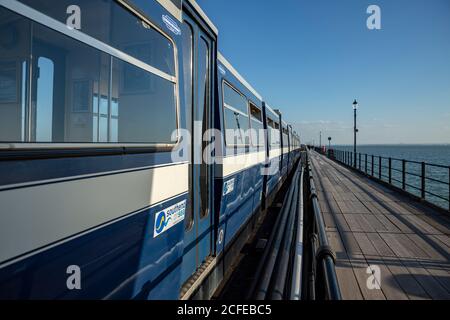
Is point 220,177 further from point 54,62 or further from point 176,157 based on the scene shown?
point 54,62

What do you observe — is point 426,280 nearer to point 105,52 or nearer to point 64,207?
point 64,207

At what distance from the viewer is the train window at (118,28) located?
1.63m

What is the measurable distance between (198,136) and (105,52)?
6.59ft

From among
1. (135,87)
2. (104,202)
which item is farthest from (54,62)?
(104,202)

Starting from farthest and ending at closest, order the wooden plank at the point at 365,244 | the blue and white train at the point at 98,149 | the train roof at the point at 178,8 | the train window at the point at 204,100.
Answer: the wooden plank at the point at 365,244 → the train window at the point at 204,100 → the train roof at the point at 178,8 → the blue and white train at the point at 98,149

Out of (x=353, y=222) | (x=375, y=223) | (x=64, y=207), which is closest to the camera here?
(x=64, y=207)

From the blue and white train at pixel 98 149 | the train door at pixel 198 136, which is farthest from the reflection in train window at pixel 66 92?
the train door at pixel 198 136

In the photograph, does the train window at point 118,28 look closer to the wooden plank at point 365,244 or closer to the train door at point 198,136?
the train door at point 198,136

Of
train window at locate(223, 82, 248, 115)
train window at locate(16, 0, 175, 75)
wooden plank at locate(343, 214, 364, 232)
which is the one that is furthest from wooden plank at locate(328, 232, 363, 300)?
train window at locate(16, 0, 175, 75)

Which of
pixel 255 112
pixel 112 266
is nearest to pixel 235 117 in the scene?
pixel 255 112

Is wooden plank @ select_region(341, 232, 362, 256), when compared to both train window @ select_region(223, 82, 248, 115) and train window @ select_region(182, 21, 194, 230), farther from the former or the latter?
train window @ select_region(223, 82, 248, 115)

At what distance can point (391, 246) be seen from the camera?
527 cm

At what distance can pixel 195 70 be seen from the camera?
3773 millimetres

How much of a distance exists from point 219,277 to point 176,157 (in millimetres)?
2496
